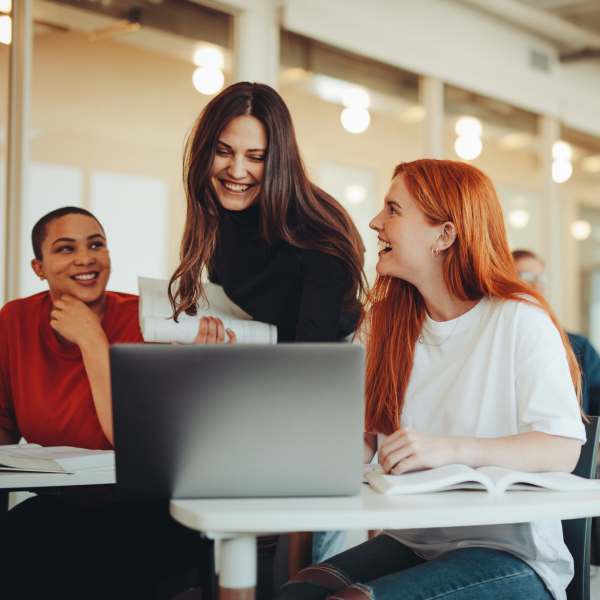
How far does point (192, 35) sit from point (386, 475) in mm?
3228

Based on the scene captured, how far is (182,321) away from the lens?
206cm

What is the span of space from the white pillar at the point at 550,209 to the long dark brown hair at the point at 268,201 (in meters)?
4.65

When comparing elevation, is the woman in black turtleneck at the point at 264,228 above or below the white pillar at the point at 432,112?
below

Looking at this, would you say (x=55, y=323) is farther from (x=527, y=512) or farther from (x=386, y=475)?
(x=527, y=512)

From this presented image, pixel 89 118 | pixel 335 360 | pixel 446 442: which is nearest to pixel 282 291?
pixel 446 442

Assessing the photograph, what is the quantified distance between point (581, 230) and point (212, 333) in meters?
5.68

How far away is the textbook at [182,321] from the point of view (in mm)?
2023

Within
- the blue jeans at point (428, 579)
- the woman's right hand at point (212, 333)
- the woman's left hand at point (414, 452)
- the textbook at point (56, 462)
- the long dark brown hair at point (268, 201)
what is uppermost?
the long dark brown hair at point (268, 201)

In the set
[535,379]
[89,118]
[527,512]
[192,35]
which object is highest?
[192,35]

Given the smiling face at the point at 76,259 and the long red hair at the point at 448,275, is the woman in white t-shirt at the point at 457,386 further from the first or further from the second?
the smiling face at the point at 76,259

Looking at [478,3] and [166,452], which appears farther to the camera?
[478,3]

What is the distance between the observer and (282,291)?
2.25 m

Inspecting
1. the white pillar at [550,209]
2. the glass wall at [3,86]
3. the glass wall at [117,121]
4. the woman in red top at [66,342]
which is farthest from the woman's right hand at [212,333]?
the white pillar at [550,209]

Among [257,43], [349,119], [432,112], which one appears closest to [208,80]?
[257,43]
